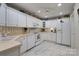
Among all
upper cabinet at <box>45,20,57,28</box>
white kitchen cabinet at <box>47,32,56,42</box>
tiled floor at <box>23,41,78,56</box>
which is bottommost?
tiled floor at <box>23,41,78,56</box>

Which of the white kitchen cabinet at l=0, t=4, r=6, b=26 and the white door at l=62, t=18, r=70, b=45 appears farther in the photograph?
the white door at l=62, t=18, r=70, b=45

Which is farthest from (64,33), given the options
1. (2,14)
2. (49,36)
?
(2,14)

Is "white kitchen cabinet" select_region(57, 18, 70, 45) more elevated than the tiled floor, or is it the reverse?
"white kitchen cabinet" select_region(57, 18, 70, 45)

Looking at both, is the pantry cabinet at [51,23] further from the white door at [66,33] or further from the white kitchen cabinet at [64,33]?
the white door at [66,33]

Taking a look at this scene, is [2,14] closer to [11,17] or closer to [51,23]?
[11,17]

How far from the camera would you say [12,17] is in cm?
352

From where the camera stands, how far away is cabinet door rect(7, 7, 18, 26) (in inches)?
129

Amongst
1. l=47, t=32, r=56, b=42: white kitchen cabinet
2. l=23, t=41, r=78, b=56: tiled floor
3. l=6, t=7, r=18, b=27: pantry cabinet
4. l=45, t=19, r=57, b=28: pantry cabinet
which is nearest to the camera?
l=6, t=7, r=18, b=27: pantry cabinet

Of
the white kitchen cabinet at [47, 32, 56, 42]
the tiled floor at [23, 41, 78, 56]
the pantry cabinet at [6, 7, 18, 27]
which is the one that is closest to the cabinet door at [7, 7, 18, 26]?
the pantry cabinet at [6, 7, 18, 27]

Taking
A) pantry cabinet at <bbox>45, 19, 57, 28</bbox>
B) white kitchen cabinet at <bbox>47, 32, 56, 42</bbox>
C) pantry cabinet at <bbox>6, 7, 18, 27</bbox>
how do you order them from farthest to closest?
1. pantry cabinet at <bbox>45, 19, 57, 28</bbox>
2. white kitchen cabinet at <bbox>47, 32, 56, 42</bbox>
3. pantry cabinet at <bbox>6, 7, 18, 27</bbox>

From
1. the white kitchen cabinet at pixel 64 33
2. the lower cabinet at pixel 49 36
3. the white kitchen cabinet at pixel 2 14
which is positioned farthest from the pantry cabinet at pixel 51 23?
the white kitchen cabinet at pixel 2 14

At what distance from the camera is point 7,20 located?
3199 mm

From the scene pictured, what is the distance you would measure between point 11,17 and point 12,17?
63 mm

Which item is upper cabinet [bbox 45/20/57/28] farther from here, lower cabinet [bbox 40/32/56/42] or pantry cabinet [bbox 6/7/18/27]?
pantry cabinet [bbox 6/7/18/27]
